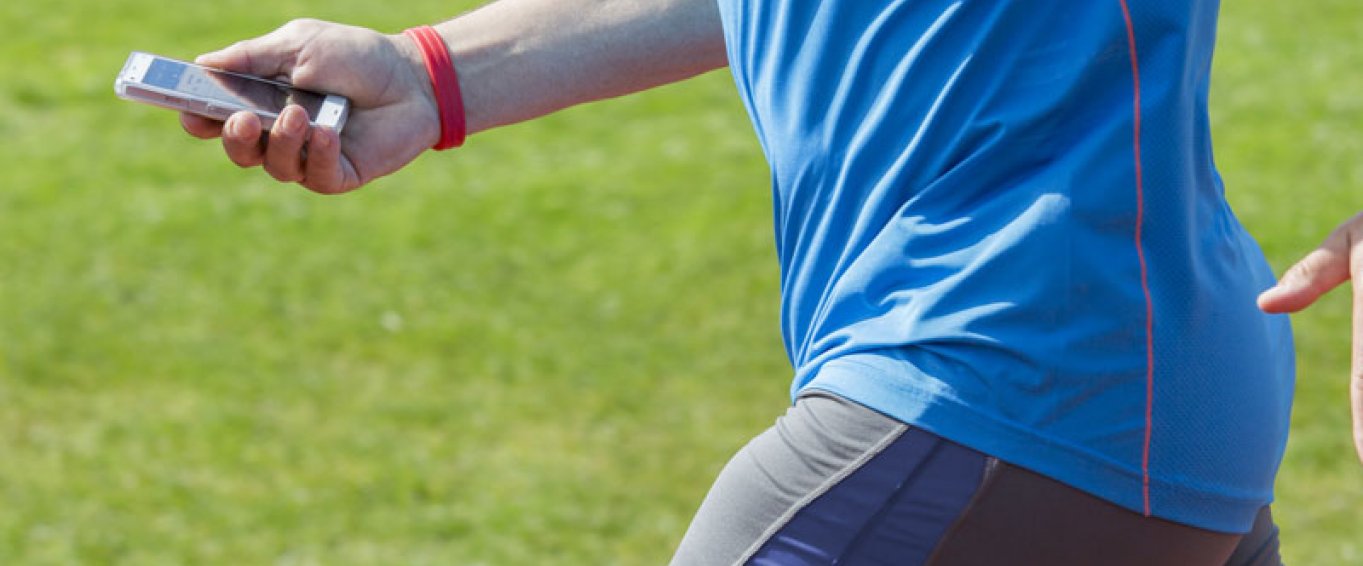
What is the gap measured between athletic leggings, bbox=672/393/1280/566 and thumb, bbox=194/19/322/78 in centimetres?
97

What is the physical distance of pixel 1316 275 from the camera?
184 centimetres

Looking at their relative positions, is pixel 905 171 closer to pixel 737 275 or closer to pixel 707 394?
pixel 707 394

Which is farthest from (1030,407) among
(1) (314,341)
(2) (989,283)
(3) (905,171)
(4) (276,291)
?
(4) (276,291)

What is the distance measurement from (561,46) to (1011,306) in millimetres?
899

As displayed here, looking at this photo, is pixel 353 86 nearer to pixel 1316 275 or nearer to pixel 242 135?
pixel 242 135

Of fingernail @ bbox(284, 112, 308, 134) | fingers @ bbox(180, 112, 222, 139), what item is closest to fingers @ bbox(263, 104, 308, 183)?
fingernail @ bbox(284, 112, 308, 134)

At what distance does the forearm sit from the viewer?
2662 millimetres

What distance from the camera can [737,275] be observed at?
256 inches

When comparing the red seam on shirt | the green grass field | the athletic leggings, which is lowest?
the green grass field

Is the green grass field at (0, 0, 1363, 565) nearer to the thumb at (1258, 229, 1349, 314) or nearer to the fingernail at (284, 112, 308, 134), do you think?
the fingernail at (284, 112, 308, 134)

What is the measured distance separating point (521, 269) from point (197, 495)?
1.80 metres

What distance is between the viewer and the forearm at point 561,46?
2662 mm

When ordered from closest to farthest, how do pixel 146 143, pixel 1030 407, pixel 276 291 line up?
1. pixel 1030 407
2. pixel 276 291
3. pixel 146 143

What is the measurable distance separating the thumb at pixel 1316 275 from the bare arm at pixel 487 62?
107 cm
